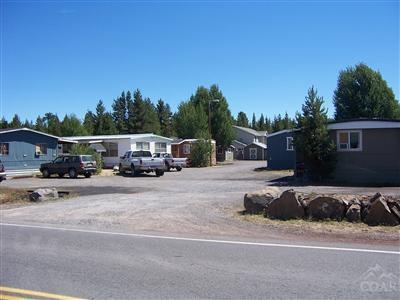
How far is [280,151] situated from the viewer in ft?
149

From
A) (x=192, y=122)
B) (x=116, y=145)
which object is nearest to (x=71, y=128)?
(x=192, y=122)

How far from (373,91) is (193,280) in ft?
200

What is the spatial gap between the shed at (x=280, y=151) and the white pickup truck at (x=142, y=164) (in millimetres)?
12316

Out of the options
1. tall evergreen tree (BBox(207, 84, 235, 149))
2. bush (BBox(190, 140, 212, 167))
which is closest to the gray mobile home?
bush (BBox(190, 140, 212, 167))

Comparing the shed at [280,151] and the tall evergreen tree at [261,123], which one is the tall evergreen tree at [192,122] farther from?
the tall evergreen tree at [261,123]

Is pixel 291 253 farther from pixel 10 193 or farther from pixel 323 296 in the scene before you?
pixel 10 193

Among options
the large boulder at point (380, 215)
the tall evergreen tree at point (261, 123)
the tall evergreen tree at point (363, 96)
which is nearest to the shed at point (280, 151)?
the tall evergreen tree at point (363, 96)

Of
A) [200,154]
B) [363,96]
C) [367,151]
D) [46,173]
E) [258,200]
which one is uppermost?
[363,96]

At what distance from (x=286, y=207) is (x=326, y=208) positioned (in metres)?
1.08

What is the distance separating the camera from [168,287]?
668 cm

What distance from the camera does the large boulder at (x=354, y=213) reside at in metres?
12.3

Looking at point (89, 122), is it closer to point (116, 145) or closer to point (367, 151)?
point (116, 145)

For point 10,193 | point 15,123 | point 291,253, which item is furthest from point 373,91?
point 15,123

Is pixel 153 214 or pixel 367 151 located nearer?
pixel 153 214
